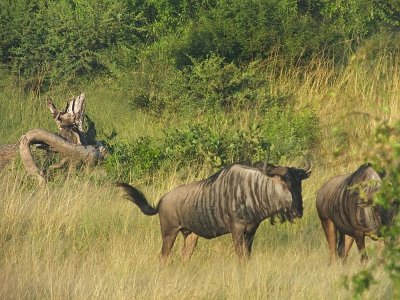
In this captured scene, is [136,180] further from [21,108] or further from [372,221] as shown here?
[21,108]

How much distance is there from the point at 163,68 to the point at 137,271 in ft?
35.8

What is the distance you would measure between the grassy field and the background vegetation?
0.06ft

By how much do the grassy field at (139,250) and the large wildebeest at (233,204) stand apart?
19 centimetres

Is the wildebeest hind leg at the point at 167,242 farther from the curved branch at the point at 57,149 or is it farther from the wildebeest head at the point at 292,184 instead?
the curved branch at the point at 57,149

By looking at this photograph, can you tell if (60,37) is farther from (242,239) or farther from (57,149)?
(242,239)

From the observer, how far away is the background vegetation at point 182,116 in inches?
291

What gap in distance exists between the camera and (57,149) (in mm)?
12008

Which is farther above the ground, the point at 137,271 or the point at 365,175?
the point at 365,175

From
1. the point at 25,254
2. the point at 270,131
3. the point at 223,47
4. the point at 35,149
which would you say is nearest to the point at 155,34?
the point at 223,47

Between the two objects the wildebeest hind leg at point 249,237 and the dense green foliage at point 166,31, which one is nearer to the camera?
the wildebeest hind leg at point 249,237

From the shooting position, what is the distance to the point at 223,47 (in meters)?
17.4

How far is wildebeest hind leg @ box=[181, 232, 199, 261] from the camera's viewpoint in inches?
337

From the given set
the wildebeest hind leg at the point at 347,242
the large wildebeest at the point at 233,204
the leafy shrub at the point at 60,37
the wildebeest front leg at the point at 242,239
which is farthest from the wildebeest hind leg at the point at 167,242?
the leafy shrub at the point at 60,37

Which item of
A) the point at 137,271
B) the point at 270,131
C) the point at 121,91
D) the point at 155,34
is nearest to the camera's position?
the point at 137,271
